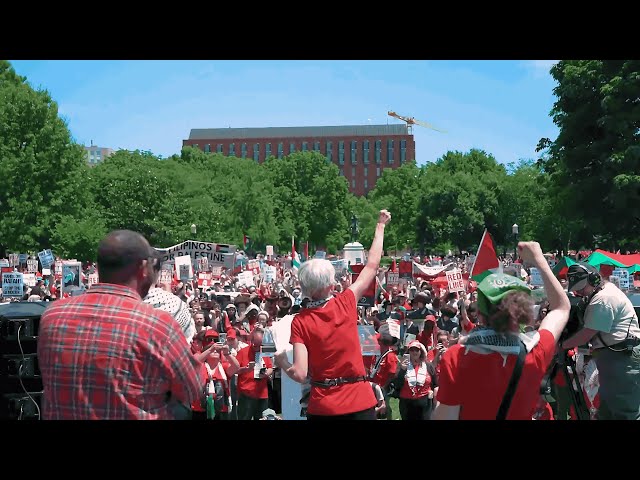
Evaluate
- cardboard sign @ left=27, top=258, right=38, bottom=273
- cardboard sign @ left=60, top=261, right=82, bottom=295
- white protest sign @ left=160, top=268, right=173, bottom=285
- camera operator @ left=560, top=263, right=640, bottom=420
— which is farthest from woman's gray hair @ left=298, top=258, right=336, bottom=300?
cardboard sign @ left=27, top=258, right=38, bottom=273

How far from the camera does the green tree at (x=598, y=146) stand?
111 feet

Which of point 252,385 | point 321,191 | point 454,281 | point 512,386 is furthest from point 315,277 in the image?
point 321,191

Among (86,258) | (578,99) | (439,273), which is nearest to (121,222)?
(86,258)

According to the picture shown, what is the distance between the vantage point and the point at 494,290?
3.79 metres

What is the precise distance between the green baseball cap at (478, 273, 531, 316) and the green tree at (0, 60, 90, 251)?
161 ft

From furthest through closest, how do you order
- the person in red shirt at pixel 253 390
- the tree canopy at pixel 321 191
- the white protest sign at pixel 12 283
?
the tree canopy at pixel 321 191 < the white protest sign at pixel 12 283 < the person in red shirt at pixel 253 390

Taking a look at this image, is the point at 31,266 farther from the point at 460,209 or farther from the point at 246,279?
the point at 460,209

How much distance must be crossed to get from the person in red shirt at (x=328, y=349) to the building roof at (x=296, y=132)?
17908 centimetres

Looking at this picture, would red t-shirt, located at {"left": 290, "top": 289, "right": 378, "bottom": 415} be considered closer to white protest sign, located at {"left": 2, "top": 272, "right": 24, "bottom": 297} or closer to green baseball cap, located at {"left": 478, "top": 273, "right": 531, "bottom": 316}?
green baseball cap, located at {"left": 478, "top": 273, "right": 531, "bottom": 316}

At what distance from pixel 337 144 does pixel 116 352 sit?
18181cm

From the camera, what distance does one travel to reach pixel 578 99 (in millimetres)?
36938

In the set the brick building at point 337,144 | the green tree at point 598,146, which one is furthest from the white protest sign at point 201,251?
the brick building at point 337,144

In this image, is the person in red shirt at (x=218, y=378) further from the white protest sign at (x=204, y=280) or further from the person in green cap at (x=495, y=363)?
the white protest sign at (x=204, y=280)

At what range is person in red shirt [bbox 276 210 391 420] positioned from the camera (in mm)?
4922
